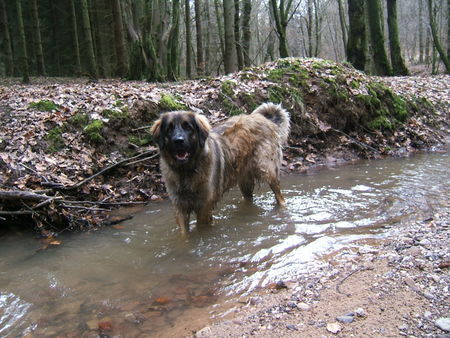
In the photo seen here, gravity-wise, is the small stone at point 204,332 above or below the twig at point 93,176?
below

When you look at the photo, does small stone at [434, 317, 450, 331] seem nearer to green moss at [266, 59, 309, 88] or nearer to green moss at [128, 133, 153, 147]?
green moss at [128, 133, 153, 147]

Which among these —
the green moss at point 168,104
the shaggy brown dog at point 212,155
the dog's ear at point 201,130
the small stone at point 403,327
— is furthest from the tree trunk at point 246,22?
the small stone at point 403,327

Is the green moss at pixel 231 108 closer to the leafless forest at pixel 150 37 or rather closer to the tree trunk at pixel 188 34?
the leafless forest at pixel 150 37

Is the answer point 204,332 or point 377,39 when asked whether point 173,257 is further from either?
point 377,39

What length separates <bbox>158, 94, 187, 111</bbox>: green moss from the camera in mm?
7805

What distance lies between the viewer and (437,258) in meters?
3.26

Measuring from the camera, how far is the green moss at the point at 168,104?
7805 mm

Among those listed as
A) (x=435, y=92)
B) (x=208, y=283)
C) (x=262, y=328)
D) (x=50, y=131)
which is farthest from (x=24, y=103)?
(x=435, y=92)

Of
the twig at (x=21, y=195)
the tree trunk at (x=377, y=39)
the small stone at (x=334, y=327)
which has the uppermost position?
the tree trunk at (x=377, y=39)

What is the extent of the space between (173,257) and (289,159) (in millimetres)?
5001

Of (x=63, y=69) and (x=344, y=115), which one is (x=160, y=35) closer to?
(x=344, y=115)

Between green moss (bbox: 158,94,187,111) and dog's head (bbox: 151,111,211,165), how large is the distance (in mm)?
2913

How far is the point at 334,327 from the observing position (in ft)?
8.43

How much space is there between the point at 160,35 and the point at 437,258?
→ 1166 cm
